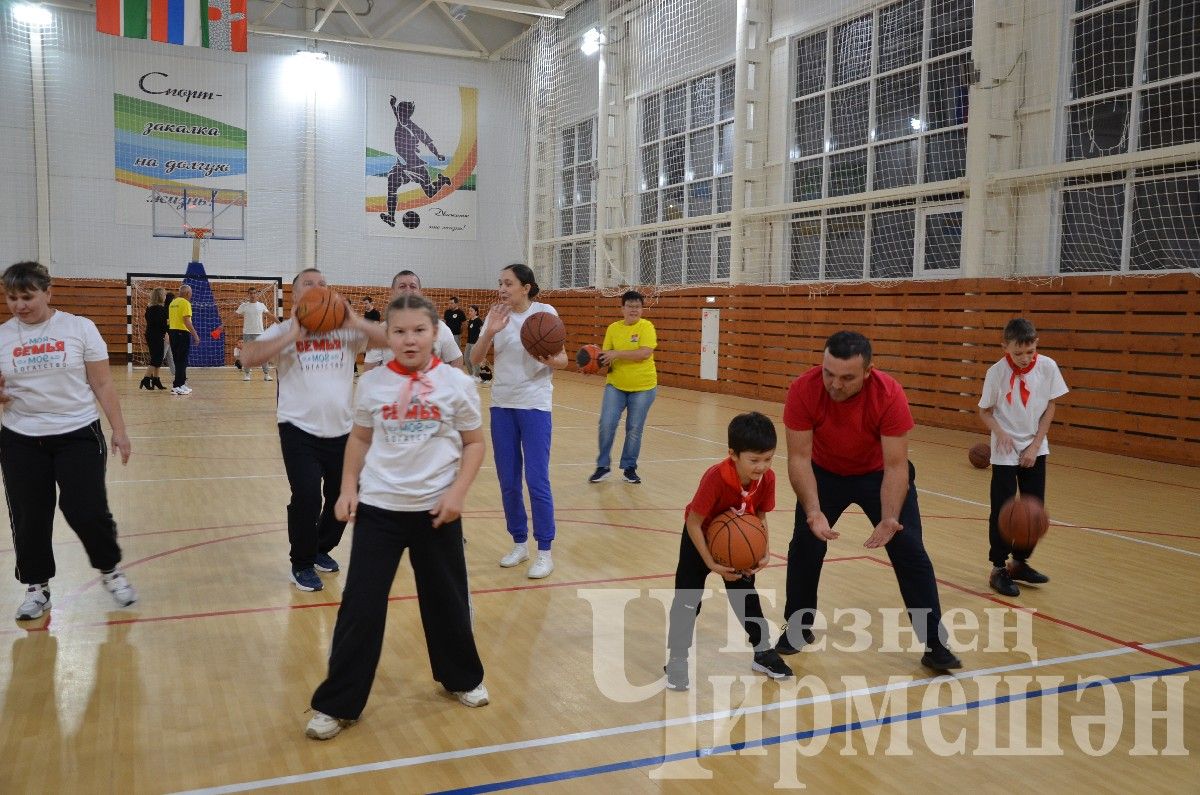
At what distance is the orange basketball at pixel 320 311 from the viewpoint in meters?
4.66

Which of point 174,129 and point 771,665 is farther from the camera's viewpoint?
point 174,129

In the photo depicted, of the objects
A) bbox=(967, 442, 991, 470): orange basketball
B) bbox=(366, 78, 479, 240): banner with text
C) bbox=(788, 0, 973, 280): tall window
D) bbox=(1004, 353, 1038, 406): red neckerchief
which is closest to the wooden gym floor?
bbox=(1004, 353, 1038, 406): red neckerchief

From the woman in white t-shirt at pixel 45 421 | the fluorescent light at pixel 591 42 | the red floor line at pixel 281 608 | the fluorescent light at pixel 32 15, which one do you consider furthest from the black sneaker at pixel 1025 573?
the fluorescent light at pixel 32 15

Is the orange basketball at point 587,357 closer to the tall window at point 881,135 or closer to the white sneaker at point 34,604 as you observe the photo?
the white sneaker at point 34,604

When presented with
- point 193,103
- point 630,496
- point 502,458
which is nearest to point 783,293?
point 630,496

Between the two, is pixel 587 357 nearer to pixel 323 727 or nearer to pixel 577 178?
pixel 323 727

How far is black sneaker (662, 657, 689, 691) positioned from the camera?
3943 mm

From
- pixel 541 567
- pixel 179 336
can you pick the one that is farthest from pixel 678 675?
pixel 179 336

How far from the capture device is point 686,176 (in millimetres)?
19281

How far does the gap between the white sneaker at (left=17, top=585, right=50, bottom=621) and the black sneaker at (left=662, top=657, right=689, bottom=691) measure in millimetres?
3117

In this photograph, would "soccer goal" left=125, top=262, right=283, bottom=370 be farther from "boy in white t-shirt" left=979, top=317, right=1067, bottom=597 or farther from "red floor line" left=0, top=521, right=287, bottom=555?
"boy in white t-shirt" left=979, top=317, right=1067, bottom=597

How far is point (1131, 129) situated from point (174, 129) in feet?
65.1

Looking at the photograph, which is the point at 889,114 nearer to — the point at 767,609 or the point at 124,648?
the point at 767,609

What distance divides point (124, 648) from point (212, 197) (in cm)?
2055
